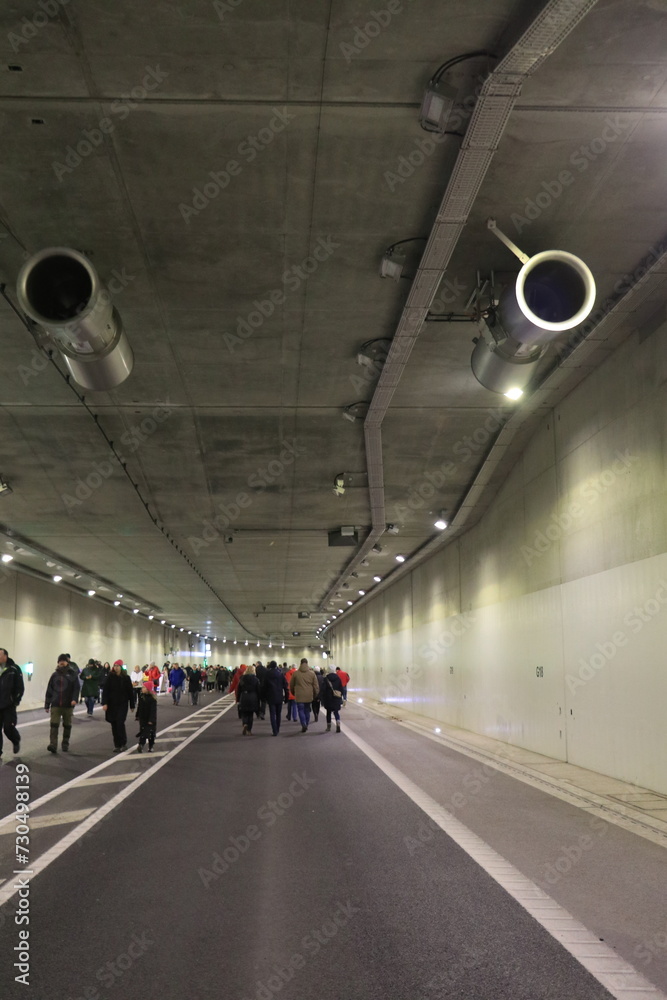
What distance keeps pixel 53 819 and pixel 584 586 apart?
786cm

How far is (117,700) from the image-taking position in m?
16.1

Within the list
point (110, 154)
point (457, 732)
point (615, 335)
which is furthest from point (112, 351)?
point (457, 732)

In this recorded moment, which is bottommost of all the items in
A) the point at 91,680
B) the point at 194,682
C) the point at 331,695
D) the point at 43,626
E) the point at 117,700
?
the point at 194,682

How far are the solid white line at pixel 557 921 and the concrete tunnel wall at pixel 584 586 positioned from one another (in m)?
3.13

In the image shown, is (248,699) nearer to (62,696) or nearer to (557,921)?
(62,696)

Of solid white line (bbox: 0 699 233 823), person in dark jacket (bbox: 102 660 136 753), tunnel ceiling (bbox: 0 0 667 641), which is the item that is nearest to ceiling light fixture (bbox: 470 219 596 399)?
tunnel ceiling (bbox: 0 0 667 641)

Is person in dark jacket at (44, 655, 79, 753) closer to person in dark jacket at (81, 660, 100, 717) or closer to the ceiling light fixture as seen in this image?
→ person in dark jacket at (81, 660, 100, 717)

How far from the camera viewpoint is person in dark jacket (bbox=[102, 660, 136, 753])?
16016 mm

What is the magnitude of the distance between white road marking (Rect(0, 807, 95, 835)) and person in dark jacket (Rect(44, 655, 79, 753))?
261 inches

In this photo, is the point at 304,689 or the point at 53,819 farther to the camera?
the point at 304,689

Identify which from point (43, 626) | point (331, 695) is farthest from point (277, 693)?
point (43, 626)

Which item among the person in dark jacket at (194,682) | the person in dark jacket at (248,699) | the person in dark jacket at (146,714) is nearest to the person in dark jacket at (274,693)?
the person in dark jacket at (248,699)

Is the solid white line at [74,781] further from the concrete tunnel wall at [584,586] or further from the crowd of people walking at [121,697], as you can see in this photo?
the concrete tunnel wall at [584,586]

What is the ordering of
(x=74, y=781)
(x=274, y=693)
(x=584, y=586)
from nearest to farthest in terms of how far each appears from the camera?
(x=74, y=781)
(x=584, y=586)
(x=274, y=693)
